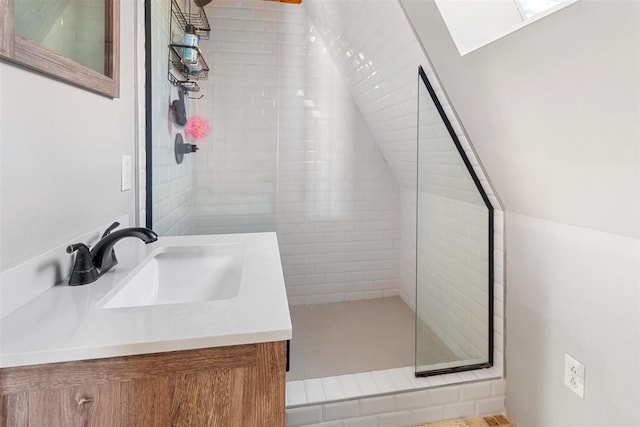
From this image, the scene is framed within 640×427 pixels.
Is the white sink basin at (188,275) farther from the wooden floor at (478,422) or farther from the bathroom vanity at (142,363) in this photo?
the wooden floor at (478,422)

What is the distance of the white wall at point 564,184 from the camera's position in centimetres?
92

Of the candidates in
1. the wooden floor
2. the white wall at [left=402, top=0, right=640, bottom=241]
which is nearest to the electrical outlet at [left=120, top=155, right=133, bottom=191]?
the white wall at [left=402, top=0, right=640, bottom=241]

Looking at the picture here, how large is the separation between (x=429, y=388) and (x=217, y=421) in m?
1.22

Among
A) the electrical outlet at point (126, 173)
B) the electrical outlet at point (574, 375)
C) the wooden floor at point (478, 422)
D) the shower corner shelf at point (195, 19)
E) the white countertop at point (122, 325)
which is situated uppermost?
the shower corner shelf at point (195, 19)

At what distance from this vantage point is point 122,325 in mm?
695

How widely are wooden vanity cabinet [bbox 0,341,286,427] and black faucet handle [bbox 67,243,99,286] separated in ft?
1.10

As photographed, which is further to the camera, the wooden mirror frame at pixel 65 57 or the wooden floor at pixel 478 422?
the wooden floor at pixel 478 422

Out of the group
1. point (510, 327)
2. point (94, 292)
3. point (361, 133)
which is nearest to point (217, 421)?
point (94, 292)

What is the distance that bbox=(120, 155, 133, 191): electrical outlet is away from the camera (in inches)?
52.3

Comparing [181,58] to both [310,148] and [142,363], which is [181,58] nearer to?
[310,148]

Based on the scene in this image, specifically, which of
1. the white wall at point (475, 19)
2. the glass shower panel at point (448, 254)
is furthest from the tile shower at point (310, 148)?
the white wall at point (475, 19)

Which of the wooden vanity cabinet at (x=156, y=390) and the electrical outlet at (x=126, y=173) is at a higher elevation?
the electrical outlet at (x=126, y=173)

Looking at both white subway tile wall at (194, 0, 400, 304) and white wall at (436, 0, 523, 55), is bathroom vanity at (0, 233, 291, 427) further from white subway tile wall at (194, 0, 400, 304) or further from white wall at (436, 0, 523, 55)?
white subway tile wall at (194, 0, 400, 304)

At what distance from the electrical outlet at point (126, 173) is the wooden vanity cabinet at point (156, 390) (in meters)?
0.85
